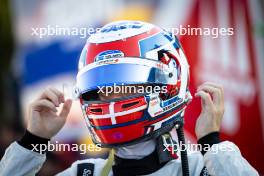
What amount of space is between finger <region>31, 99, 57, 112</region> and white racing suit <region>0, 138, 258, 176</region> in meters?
0.17

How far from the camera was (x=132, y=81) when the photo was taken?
2.51 m

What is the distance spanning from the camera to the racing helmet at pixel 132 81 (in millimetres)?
2496

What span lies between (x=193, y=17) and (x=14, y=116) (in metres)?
2.78

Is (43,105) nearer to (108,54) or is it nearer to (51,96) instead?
(51,96)

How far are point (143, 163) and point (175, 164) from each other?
0.13 meters

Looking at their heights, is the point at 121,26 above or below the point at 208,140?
above

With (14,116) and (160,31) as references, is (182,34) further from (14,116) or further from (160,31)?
(14,116)

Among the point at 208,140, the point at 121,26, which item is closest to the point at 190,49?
the point at 121,26

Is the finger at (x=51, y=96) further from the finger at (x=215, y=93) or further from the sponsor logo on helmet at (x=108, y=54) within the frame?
the finger at (x=215, y=93)

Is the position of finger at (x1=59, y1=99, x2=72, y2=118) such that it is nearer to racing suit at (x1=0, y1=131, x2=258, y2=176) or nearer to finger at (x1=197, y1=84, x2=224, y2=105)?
racing suit at (x1=0, y1=131, x2=258, y2=176)

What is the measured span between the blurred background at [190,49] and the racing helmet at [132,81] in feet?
7.05

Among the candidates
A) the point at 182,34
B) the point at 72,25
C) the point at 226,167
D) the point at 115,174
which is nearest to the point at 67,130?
the point at 72,25

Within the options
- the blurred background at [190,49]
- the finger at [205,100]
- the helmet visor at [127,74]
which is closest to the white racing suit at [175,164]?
the finger at [205,100]

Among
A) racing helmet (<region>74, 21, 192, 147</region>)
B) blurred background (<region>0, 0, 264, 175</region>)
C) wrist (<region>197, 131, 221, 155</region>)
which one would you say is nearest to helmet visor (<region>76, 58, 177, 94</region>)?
racing helmet (<region>74, 21, 192, 147</region>)
